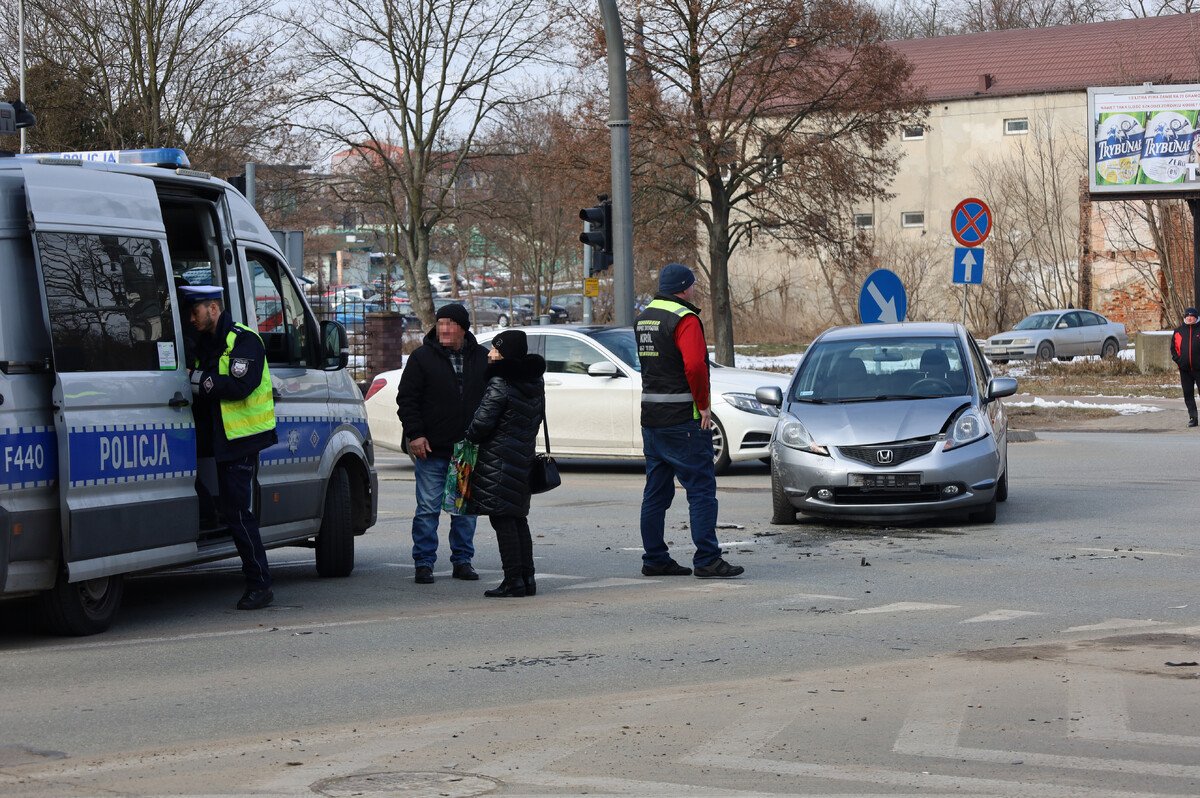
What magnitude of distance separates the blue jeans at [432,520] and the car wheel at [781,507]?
319 cm

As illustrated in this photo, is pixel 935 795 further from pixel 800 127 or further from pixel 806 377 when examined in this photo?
pixel 800 127

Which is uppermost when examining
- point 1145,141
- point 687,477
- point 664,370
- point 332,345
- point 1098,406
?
point 1145,141

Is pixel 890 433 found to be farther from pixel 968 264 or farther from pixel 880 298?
pixel 968 264

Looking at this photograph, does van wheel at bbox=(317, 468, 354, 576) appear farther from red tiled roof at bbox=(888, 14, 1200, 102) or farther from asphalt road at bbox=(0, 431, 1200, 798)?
red tiled roof at bbox=(888, 14, 1200, 102)

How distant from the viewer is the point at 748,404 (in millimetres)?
16844

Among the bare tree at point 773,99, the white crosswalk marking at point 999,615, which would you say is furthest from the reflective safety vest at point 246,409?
the bare tree at point 773,99

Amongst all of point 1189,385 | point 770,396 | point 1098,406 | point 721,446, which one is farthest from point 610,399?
point 1098,406

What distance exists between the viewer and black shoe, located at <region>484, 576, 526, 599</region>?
31.7ft

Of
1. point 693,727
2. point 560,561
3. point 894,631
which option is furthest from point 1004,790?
point 560,561

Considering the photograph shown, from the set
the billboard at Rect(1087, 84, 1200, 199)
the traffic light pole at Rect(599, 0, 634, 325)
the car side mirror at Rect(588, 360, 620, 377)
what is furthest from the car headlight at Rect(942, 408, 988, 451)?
the billboard at Rect(1087, 84, 1200, 199)

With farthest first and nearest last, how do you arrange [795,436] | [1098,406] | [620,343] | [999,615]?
[1098,406]
[620,343]
[795,436]
[999,615]

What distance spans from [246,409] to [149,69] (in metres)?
28.1

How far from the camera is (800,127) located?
35.1 metres

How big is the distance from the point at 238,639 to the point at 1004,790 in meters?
4.50
